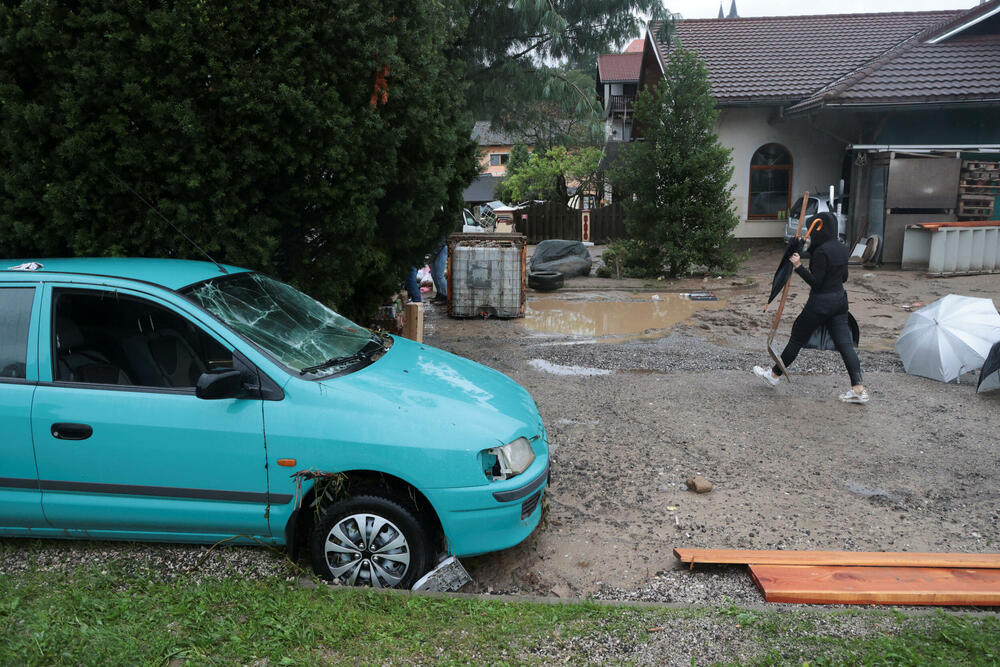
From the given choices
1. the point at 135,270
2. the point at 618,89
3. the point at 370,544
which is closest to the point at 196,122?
the point at 135,270

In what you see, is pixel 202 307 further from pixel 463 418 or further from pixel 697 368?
pixel 697 368

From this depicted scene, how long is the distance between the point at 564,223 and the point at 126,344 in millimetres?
24349

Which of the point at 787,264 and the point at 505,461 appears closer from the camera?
the point at 505,461

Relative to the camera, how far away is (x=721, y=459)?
5.77 metres

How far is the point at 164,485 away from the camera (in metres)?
3.72

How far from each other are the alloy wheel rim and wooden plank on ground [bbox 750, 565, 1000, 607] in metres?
1.81

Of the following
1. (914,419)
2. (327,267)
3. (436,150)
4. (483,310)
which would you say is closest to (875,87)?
(483,310)

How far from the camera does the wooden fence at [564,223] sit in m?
27.3

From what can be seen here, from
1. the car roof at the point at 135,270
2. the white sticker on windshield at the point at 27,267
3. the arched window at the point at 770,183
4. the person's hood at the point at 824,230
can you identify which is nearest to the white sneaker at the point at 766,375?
the person's hood at the point at 824,230

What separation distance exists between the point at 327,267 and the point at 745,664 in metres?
4.43

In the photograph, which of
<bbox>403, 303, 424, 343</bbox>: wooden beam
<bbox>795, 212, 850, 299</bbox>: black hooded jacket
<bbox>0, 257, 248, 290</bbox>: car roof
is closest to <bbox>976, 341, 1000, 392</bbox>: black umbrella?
<bbox>795, 212, 850, 299</bbox>: black hooded jacket

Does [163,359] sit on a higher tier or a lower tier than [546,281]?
higher

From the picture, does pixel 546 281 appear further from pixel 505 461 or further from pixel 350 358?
pixel 505 461

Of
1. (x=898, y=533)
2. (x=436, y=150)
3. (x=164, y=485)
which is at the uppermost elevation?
(x=436, y=150)
